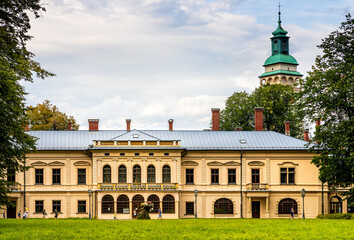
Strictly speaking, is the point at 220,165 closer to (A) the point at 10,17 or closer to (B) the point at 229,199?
(B) the point at 229,199

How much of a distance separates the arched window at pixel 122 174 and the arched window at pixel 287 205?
1502 cm

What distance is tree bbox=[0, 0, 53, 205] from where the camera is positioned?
25000 mm

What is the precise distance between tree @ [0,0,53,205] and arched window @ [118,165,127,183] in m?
24.8

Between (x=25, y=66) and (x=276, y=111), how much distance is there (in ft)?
178

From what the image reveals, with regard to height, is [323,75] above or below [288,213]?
above

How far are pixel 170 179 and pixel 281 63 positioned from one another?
63.6 metres

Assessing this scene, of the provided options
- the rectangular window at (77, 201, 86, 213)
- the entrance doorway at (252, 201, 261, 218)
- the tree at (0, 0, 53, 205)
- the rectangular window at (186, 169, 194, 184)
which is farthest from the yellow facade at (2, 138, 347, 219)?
the tree at (0, 0, 53, 205)

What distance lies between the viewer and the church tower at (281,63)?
114500mm

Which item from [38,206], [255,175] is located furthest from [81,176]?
[255,175]

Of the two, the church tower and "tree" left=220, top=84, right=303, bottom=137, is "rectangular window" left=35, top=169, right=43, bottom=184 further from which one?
the church tower

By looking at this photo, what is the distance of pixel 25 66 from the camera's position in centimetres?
2759

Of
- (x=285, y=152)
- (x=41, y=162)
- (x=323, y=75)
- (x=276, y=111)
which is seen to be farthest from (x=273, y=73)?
(x=323, y=75)

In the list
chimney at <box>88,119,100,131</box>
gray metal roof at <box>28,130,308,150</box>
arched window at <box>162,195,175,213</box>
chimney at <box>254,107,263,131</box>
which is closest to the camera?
arched window at <box>162,195,175,213</box>

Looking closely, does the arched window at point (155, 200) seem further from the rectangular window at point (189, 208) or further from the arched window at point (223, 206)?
the arched window at point (223, 206)
